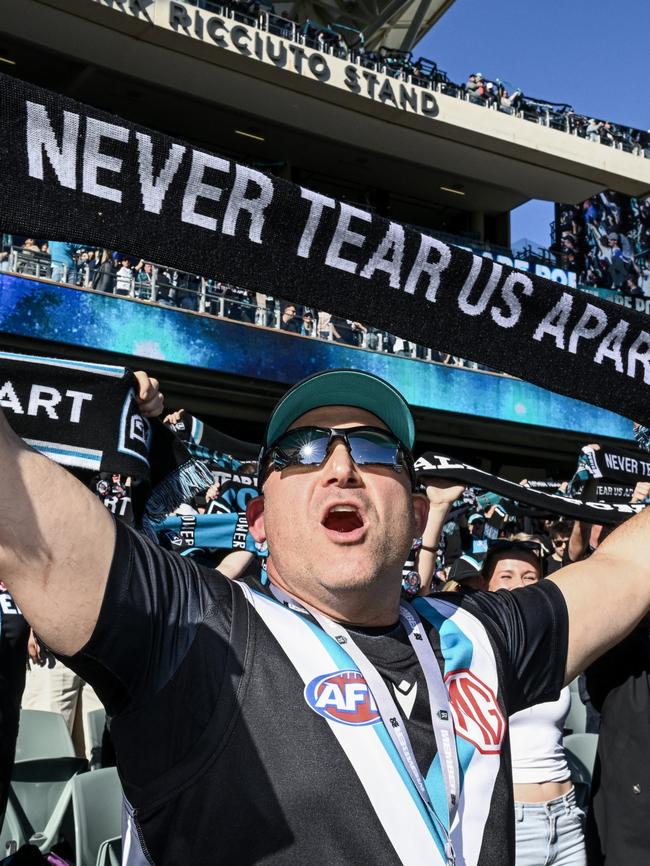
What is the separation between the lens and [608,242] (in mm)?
26906

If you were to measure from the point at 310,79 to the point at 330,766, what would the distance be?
64.0ft

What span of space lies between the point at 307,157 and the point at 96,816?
21039 mm

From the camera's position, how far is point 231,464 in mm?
5523

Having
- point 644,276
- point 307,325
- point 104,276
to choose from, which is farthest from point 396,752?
point 644,276

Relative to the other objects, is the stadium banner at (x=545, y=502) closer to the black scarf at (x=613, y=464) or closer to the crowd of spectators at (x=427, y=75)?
the black scarf at (x=613, y=464)

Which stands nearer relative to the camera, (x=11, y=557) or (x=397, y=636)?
(x=11, y=557)

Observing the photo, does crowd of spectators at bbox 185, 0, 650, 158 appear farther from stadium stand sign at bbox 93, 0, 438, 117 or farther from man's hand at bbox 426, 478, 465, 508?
man's hand at bbox 426, 478, 465, 508

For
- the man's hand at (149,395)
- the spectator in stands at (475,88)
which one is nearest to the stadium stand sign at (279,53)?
the spectator in stands at (475,88)

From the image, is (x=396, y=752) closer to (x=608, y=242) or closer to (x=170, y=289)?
(x=170, y=289)

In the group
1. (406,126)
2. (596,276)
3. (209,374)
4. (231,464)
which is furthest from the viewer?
(596,276)

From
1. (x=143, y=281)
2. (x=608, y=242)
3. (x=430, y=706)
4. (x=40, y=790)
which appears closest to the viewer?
(x=430, y=706)

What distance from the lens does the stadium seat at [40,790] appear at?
14.7ft

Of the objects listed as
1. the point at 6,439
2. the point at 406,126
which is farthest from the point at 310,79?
the point at 6,439

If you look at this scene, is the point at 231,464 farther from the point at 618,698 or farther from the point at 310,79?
the point at 310,79
